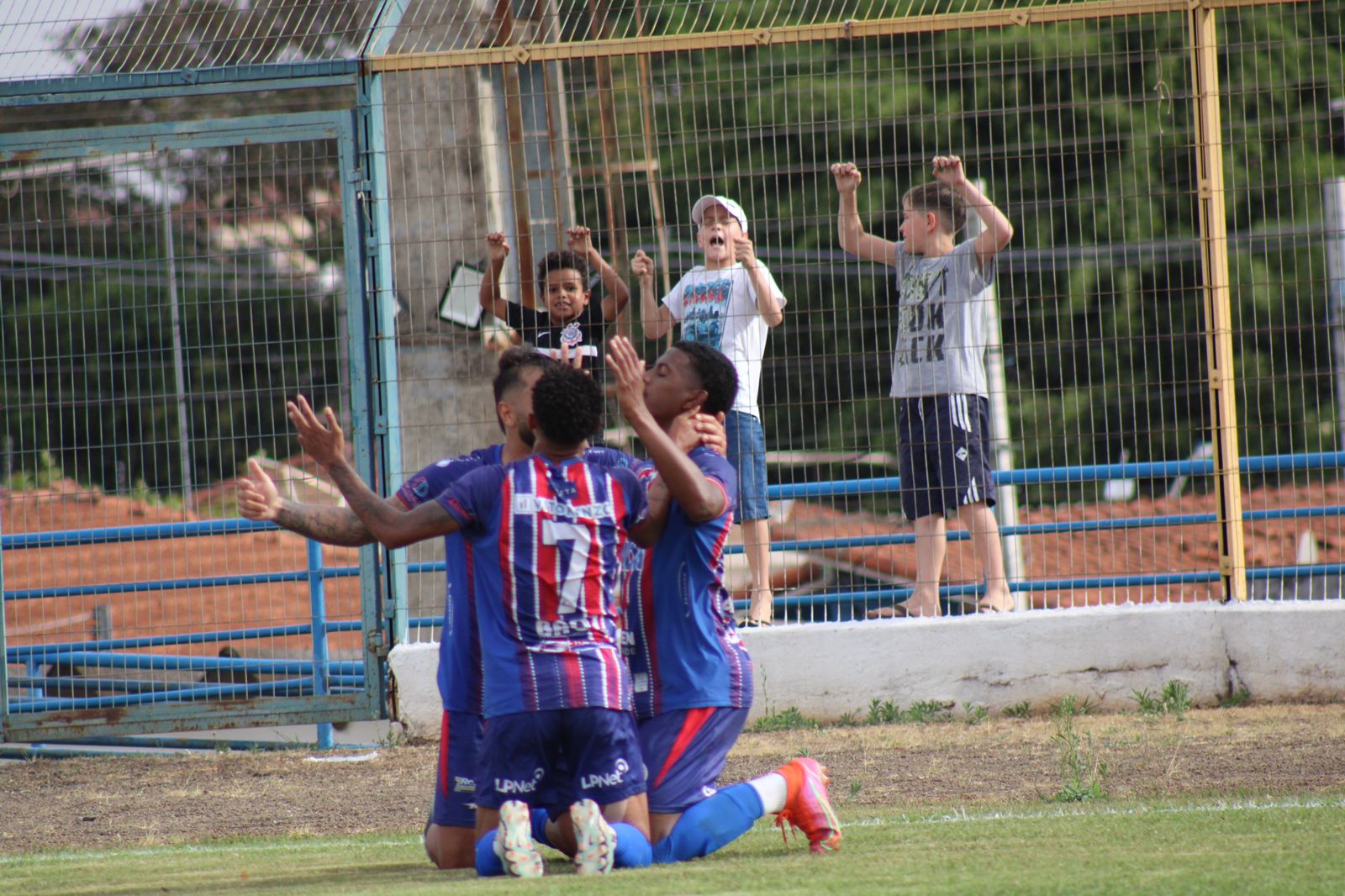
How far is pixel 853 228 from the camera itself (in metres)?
7.21

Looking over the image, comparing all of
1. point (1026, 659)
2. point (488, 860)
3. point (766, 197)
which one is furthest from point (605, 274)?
point (488, 860)

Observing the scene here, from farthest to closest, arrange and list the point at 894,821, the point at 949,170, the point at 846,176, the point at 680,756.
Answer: the point at 846,176 < the point at 949,170 < the point at 894,821 < the point at 680,756

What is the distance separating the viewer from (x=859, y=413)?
9.87 metres

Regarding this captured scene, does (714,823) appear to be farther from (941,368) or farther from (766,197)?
(766,197)

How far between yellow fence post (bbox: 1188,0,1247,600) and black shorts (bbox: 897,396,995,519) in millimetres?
1160

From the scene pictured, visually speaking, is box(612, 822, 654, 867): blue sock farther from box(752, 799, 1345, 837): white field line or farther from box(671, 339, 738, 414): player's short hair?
box(671, 339, 738, 414): player's short hair

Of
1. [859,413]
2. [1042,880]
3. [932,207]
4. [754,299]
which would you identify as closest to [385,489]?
[754,299]

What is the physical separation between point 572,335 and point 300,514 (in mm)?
2945

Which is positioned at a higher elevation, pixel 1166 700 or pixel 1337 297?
pixel 1337 297

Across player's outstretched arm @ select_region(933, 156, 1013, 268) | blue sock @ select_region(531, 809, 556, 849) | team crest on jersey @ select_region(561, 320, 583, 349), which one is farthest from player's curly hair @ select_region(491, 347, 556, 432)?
player's outstretched arm @ select_region(933, 156, 1013, 268)

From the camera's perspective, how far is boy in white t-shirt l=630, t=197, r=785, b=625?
721 centimetres

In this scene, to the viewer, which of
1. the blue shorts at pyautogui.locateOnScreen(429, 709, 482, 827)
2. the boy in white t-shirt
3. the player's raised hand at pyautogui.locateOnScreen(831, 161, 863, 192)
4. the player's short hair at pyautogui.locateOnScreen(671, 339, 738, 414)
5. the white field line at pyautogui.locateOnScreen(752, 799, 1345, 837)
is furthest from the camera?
the boy in white t-shirt

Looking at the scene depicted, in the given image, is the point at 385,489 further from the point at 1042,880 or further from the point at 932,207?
the point at 1042,880

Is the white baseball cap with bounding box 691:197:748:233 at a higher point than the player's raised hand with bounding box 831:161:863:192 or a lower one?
lower
